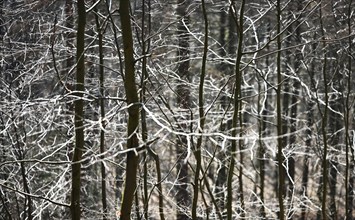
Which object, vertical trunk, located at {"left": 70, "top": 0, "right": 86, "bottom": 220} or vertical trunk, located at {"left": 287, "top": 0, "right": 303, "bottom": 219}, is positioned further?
vertical trunk, located at {"left": 287, "top": 0, "right": 303, "bottom": 219}

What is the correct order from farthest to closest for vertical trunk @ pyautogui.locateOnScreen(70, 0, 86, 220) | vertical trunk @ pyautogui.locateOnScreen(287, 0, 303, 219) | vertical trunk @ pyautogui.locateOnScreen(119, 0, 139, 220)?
vertical trunk @ pyautogui.locateOnScreen(287, 0, 303, 219), vertical trunk @ pyautogui.locateOnScreen(70, 0, 86, 220), vertical trunk @ pyautogui.locateOnScreen(119, 0, 139, 220)

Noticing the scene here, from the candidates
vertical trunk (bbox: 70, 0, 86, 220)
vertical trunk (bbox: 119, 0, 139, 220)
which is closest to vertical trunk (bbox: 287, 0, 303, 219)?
vertical trunk (bbox: 119, 0, 139, 220)

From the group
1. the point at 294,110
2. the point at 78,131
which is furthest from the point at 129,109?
the point at 294,110

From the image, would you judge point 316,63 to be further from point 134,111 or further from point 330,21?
point 134,111

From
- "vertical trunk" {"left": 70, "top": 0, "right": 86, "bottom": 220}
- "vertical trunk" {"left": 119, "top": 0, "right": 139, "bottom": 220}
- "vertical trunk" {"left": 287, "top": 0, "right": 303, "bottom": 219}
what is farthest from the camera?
"vertical trunk" {"left": 287, "top": 0, "right": 303, "bottom": 219}

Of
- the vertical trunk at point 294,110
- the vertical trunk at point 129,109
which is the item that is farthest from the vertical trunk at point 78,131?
the vertical trunk at point 294,110

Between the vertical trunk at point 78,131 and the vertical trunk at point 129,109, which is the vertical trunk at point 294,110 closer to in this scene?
the vertical trunk at point 129,109

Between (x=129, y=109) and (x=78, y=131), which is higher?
(x=129, y=109)

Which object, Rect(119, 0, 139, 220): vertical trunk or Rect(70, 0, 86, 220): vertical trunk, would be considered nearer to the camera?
Rect(119, 0, 139, 220): vertical trunk

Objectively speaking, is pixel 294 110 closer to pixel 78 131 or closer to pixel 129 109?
pixel 78 131

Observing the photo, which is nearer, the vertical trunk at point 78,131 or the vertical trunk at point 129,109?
the vertical trunk at point 129,109

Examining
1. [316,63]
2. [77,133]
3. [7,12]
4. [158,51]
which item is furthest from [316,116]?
[77,133]

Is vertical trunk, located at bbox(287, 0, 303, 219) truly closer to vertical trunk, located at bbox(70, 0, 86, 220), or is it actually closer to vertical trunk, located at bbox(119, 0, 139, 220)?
vertical trunk, located at bbox(119, 0, 139, 220)

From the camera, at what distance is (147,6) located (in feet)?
25.1
